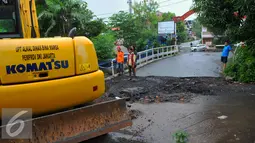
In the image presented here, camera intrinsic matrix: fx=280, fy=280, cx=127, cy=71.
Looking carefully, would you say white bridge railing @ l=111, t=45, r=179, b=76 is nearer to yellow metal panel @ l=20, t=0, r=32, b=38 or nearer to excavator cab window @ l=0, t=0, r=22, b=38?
yellow metal panel @ l=20, t=0, r=32, b=38

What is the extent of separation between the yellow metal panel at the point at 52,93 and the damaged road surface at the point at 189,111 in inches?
47.0

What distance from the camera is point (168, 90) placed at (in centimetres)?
975

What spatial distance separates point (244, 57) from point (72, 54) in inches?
410

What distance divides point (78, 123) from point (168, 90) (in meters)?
6.02

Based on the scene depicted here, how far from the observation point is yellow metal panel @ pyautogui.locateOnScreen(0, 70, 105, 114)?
3494 millimetres

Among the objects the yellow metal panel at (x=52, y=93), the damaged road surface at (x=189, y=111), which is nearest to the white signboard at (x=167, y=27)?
the damaged road surface at (x=189, y=111)

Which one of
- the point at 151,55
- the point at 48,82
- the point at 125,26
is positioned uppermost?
the point at 125,26

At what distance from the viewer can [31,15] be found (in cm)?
442

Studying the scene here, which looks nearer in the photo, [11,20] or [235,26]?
[11,20]

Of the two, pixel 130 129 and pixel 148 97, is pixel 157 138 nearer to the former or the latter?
pixel 130 129

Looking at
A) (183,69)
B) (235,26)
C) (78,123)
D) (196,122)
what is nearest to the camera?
(78,123)

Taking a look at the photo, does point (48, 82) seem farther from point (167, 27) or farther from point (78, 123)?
point (167, 27)

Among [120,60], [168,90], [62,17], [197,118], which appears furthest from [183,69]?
[197,118]

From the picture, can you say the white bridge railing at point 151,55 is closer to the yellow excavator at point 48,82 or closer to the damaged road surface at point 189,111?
the damaged road surface at point 189,111
